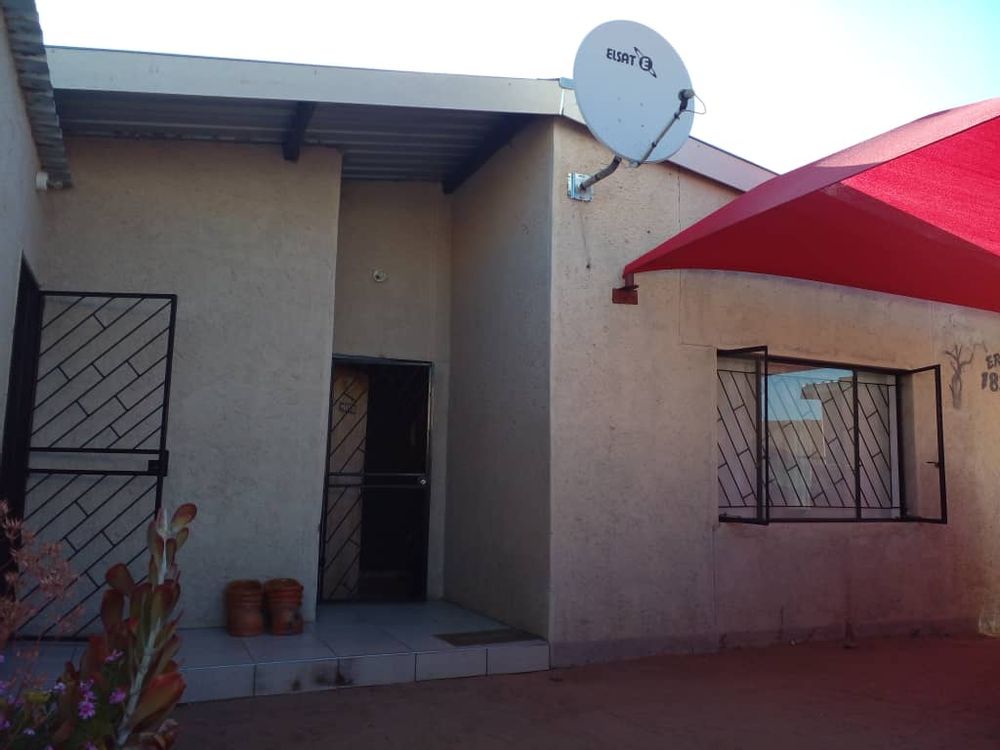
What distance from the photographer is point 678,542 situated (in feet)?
17.6

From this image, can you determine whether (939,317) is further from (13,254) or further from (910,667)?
(13,254)

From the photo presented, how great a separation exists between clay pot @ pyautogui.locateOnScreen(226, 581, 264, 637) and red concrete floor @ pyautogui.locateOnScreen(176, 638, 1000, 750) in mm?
856

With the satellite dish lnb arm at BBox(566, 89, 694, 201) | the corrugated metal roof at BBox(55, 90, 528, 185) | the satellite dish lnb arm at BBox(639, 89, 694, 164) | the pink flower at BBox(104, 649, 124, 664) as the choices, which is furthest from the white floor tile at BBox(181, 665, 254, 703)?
the satellite dish lnb arm at BBox(639, 89, 694, 164)

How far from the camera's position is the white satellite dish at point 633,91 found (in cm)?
460

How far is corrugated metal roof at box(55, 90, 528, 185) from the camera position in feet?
17.0

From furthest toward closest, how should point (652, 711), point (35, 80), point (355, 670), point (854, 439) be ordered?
1. point (854, 439)
2. point (355, 670)
3. point (652, 711)
4. point (35, 80)

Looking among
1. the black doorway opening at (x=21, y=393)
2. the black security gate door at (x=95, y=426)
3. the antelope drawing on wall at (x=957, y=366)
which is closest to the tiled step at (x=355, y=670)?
the black security gate door at (x=95, y=426)

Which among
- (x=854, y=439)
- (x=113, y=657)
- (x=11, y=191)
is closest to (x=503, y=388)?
(x=854, y=439)

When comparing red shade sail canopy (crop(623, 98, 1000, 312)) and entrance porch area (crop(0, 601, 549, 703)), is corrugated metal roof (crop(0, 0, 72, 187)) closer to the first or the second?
entrance porch area (crop(0, 601, 549, 703))

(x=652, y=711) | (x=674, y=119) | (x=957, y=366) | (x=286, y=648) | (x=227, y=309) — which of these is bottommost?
(x=652, y=711)

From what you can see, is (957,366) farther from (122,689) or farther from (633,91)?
(122,689)

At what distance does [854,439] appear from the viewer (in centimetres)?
634

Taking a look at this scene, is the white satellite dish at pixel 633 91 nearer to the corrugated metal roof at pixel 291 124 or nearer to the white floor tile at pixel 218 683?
the corrugated metal roof at pixel 291 124

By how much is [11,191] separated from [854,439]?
223 inches
